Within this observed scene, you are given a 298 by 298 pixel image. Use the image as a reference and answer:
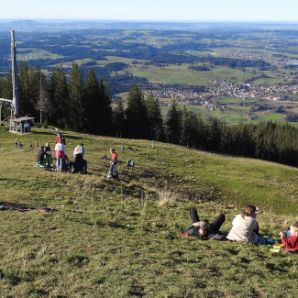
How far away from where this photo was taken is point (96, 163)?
3684 centimetres

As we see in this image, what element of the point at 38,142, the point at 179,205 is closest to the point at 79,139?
the point at 38,142

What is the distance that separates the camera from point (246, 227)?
17.4 m

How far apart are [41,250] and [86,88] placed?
250ft

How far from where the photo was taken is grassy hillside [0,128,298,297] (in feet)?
42.2

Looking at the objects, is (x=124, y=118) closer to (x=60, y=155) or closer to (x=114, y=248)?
(x=60, y=155)

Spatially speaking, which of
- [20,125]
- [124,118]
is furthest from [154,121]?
[20,125]

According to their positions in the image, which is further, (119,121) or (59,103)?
(119,121)

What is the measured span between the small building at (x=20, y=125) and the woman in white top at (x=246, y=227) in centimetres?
3909

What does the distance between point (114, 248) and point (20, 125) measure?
131 ft

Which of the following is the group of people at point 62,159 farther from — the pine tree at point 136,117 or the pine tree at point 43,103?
the pine tree at point 136,117

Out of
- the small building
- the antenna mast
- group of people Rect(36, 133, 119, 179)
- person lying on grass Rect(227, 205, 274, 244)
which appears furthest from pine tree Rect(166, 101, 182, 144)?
person lying on grass Rect(227, 205, 274, 244)

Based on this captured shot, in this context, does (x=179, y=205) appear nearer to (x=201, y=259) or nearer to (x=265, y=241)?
(x=265, y=241)

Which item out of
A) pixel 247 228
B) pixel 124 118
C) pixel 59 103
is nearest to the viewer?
pixel 247 228

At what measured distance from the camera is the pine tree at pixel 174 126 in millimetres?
93562
